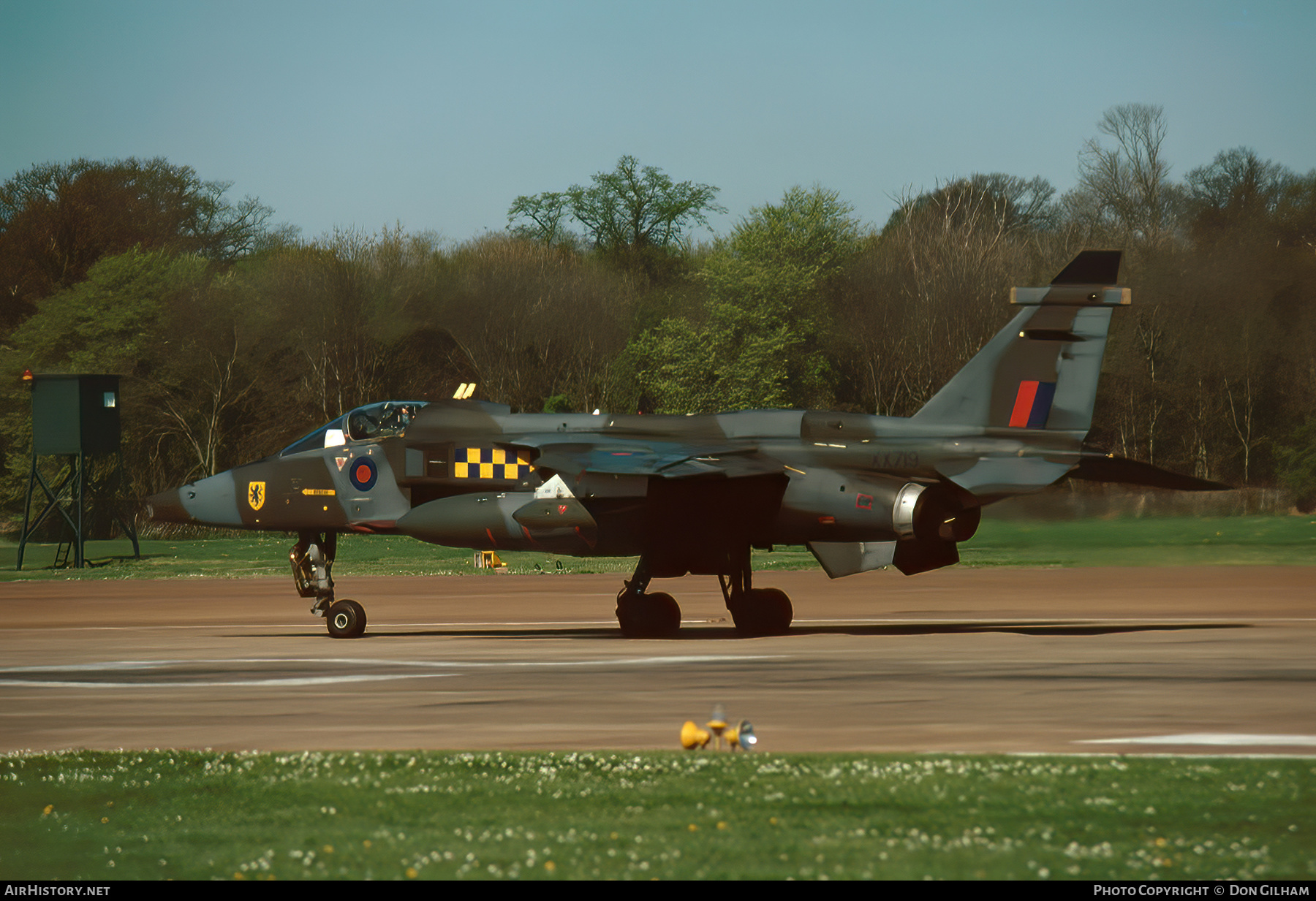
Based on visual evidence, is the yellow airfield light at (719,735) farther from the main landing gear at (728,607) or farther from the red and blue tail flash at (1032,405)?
the red and blue tail flash at (1032,405)

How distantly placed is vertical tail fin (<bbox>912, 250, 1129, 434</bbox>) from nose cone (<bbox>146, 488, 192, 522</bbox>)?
38.6ft

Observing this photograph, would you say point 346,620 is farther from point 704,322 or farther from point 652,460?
point 704,322

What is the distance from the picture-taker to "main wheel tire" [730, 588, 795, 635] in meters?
23.2

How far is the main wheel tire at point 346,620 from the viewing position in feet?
77.4

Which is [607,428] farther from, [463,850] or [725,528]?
[463,850]

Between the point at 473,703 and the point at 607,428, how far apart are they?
30.6 feet

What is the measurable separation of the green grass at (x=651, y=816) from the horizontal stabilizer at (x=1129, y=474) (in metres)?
11.2

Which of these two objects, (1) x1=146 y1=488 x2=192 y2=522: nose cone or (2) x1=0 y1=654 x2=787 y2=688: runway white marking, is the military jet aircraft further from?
(2) x1=0 y1=654 x2=787 y2=688: runway white marking

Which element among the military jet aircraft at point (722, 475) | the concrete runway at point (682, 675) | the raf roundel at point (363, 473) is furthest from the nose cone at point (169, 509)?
the raf roundel at point (363, 473)

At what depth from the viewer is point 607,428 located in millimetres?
23719

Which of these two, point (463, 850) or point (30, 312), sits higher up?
point (30, 312)

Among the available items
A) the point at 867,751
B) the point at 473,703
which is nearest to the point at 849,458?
the point at 473,703

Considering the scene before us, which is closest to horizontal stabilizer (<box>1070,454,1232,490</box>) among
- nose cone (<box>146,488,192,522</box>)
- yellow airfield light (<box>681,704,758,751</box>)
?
yellow airfield light (<box>681,704,758,751</box>)

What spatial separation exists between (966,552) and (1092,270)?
23.7 metres
